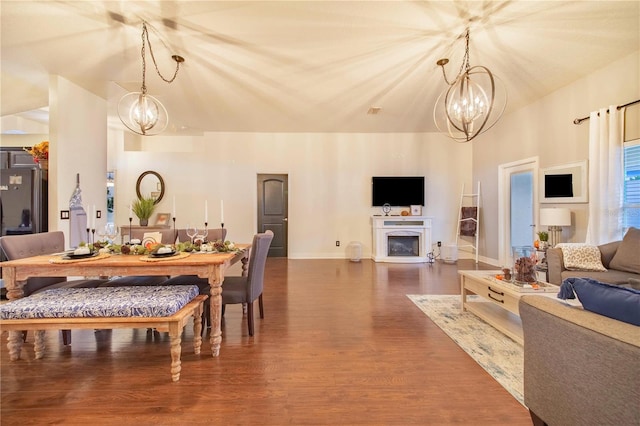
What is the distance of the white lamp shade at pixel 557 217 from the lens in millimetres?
3727

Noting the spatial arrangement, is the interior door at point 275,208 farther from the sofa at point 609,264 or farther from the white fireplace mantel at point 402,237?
the sofa at point 609,264

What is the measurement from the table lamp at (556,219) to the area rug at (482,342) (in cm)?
185

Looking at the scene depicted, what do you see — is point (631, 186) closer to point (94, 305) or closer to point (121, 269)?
point (121, 269)

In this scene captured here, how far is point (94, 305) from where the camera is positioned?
1.85m

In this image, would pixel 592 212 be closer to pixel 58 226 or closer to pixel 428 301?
pixel 428 301

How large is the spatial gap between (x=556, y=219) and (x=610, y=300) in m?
3.48

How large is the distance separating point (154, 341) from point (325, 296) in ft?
6.56

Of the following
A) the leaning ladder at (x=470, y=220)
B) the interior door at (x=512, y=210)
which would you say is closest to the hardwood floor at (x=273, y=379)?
the interior door at (x=512, y=210)

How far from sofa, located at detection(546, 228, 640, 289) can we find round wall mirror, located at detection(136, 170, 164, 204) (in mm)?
7332

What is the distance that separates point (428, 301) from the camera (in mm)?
3420

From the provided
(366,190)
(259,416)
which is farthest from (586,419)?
(366,190)

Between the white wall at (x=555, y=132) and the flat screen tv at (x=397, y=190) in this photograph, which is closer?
the white wall at (x=555, y=132)

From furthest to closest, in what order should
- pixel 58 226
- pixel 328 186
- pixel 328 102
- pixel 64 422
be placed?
1. pixel 328 186
2. pixel 328 102
3. pixel 58 226
4. pixel 64 422

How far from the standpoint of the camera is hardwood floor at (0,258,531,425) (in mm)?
1550
